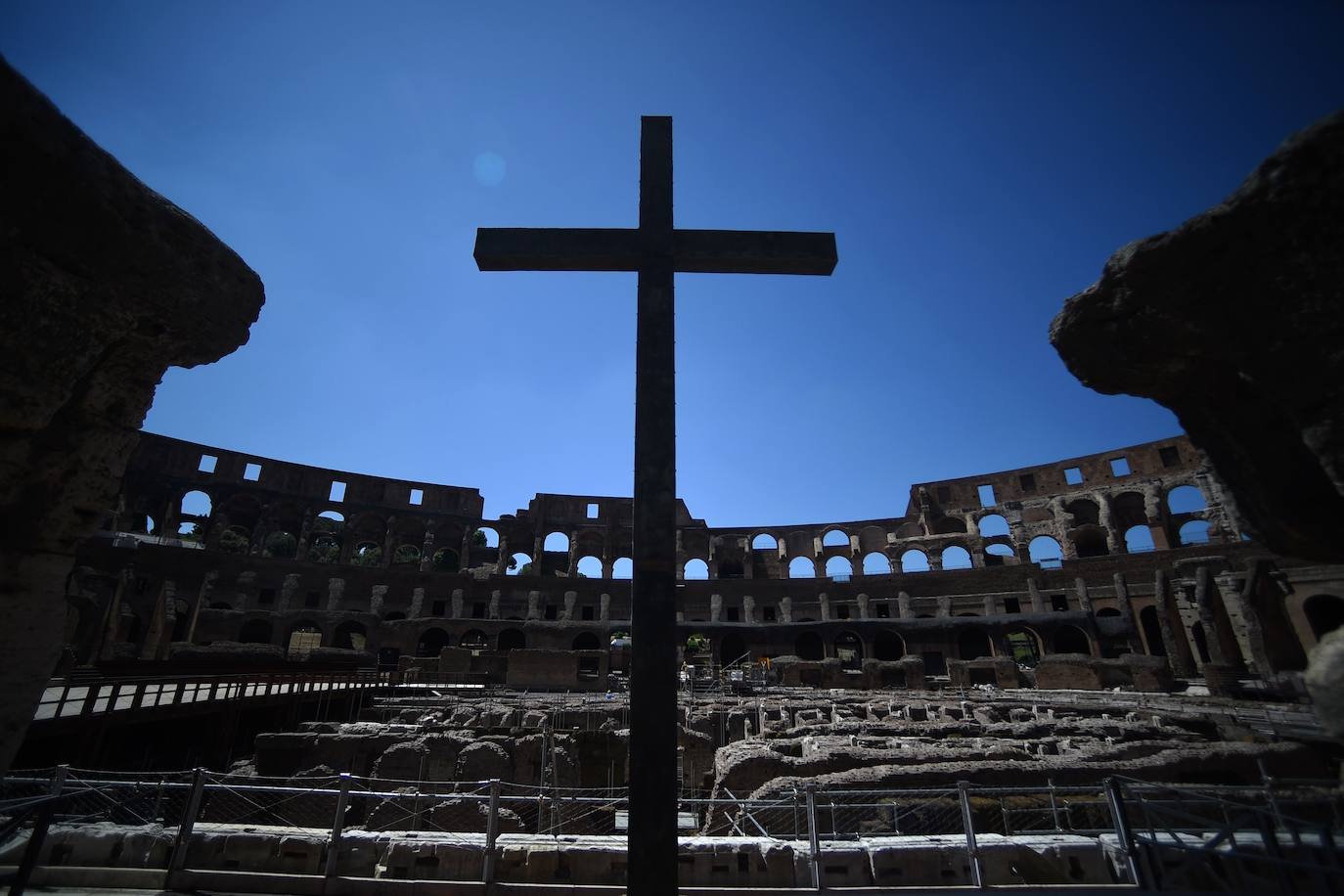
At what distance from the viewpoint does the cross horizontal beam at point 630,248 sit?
13.4ft

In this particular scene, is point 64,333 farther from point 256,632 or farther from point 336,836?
point 256,632

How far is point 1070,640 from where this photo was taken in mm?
29562

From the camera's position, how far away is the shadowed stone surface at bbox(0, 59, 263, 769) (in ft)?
6.97

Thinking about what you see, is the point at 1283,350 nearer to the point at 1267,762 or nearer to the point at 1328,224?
the point at 1328,224

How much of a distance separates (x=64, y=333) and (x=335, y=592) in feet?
124

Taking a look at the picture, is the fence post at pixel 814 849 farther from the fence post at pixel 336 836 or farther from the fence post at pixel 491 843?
the fence post at pixel 336 836

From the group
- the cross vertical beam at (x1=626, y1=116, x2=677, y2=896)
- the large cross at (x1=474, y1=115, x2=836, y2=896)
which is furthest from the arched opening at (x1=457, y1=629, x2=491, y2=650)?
the cross vertical beam at (x1=626, y1=116, x2=677, y2=896)

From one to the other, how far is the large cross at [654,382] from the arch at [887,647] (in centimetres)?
3284

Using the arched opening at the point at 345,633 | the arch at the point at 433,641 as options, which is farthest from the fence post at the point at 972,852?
the arched opening at the point at 345,633

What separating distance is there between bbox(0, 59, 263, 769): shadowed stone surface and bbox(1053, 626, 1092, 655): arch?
35.5 m

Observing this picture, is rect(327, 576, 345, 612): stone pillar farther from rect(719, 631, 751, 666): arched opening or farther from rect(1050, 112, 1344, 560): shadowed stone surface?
rect(1050, 112, 1344, 560): shadowed stone surface

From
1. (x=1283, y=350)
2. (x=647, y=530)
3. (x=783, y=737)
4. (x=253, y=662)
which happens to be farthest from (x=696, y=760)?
(x=253, y=662)

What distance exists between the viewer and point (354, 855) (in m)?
4.61

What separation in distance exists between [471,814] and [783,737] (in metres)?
7.64
